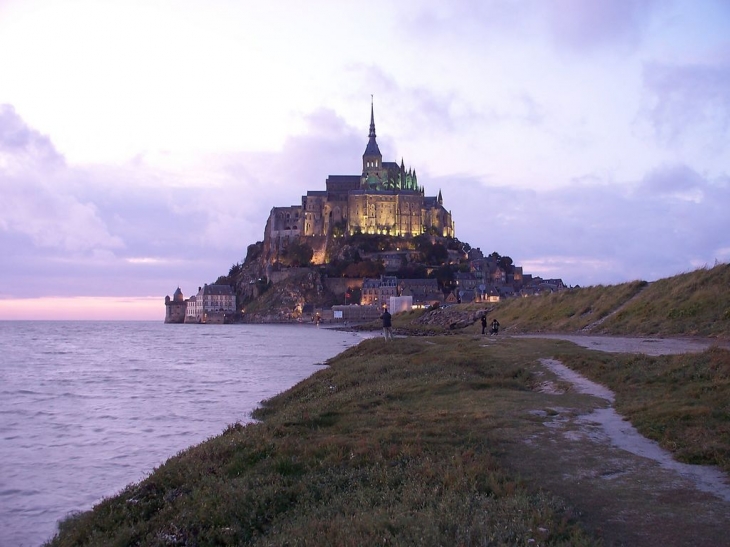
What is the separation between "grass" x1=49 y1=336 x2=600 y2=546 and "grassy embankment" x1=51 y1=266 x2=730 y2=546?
0.02m

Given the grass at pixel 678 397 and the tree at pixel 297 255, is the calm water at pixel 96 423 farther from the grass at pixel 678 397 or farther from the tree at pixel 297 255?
the tree at pixel 297 255

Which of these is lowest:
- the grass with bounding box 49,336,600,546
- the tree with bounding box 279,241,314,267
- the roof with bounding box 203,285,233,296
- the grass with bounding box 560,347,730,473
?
the grass with bounding box 49,336,600,546

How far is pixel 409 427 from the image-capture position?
468 inches

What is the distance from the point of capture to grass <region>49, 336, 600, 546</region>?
21.7 feet

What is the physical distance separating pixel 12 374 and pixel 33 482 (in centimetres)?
3085

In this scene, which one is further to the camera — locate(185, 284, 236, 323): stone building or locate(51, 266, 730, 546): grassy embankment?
locate(185, 284, 236, 323): stone building

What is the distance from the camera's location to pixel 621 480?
8117 millimetres

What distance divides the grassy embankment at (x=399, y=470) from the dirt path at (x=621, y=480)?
324 millimetres

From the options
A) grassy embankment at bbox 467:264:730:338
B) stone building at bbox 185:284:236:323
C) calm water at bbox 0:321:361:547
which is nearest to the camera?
calm water at bbox 0:321:361:547

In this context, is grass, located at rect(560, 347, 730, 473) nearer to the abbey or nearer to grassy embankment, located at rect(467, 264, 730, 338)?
grassy embankment, located at rect(467, 264, 730, 338)

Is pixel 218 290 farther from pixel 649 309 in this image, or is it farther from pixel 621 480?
pixel 621 480

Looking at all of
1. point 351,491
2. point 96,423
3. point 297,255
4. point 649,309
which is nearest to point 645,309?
point 649,309

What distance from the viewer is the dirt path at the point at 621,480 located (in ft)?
21.1

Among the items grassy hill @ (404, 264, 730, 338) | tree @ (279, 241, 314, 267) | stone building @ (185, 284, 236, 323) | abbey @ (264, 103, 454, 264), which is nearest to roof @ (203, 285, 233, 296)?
stone building @ (185, 284, 236, 323)
